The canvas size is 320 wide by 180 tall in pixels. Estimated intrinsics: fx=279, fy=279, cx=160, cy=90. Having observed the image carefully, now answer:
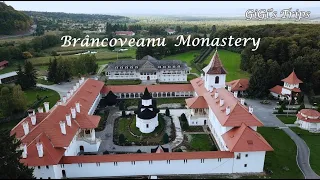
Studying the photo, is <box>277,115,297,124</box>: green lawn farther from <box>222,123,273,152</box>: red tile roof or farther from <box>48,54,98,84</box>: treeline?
<box>48,54,98,84</box>: treeline

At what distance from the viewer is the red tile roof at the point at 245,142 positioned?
90.3ft

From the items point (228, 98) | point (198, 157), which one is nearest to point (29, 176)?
point (198, 157)

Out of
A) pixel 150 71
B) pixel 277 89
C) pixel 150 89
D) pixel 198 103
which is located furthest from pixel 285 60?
pixel 198 103

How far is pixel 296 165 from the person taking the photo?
97.5 feet

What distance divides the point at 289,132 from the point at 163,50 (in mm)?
59010

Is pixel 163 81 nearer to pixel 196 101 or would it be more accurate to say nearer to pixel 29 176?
pixel 196 101

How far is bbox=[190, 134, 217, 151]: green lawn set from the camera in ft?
109

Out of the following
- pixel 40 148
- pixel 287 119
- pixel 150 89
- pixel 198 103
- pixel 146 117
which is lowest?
pixel 287 119

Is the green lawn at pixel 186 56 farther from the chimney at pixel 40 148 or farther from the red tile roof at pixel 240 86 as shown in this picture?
the chimney at pixel 40 148

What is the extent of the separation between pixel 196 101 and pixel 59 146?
2063cm

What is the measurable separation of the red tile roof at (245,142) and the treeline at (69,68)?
4640cm

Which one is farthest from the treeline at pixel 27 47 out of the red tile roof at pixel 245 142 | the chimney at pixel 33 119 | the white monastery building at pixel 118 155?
the red tile roof at pixel 245 142

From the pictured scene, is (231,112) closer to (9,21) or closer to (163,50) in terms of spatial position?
(9,21)

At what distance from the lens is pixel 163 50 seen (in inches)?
3607
